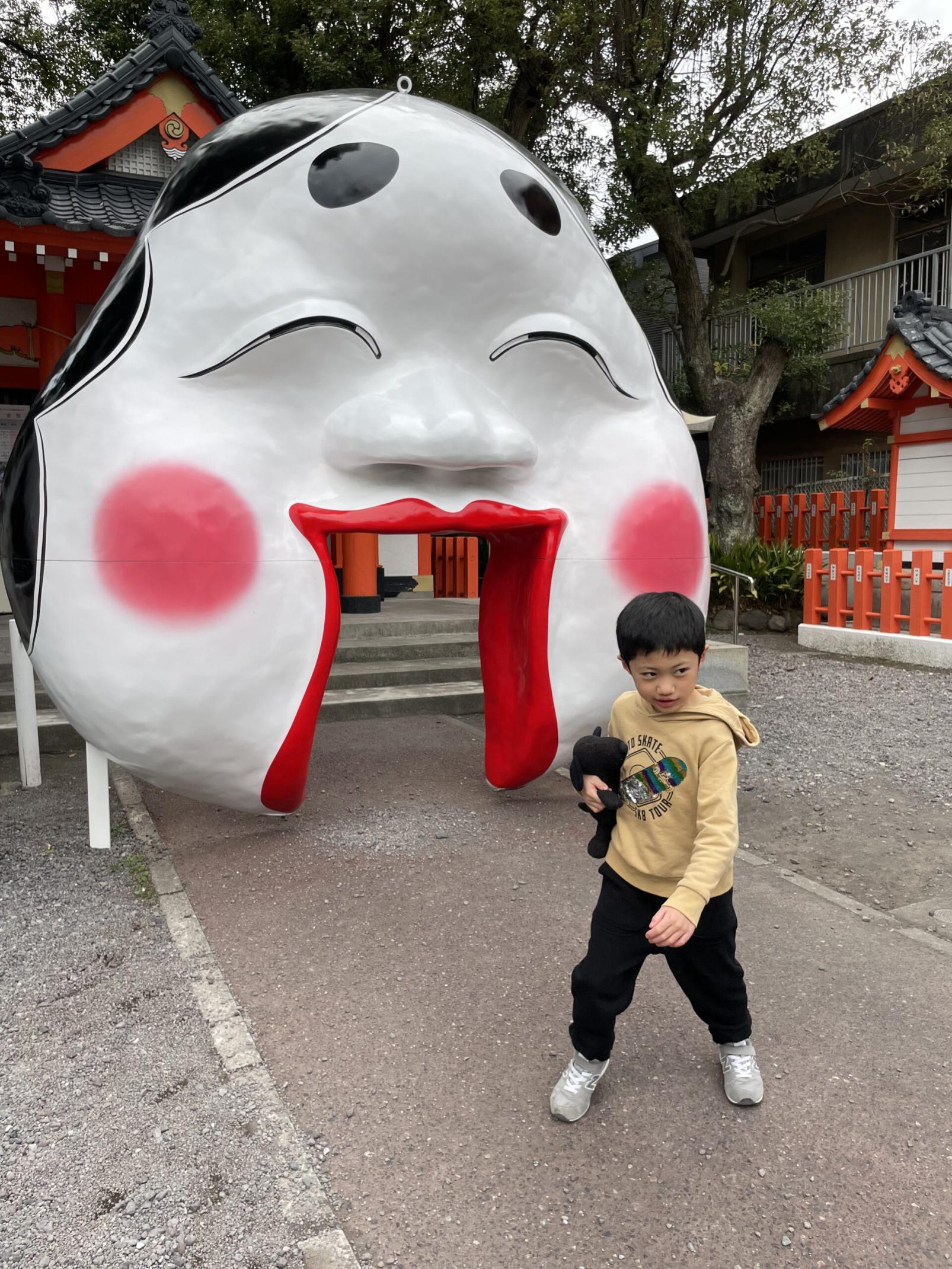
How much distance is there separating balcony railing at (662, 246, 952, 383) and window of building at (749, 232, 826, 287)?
67.3 inches

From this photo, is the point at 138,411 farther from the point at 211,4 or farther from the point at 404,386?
the point at 211,4

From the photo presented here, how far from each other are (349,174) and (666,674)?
221 cm

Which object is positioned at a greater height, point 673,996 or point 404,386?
point 404,386

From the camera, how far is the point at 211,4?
11.0 metres

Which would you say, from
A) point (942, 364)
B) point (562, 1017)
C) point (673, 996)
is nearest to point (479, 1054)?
point (562, 1017)

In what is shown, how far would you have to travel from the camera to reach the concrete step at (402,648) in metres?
6.99

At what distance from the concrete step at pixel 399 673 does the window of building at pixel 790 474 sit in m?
11.0

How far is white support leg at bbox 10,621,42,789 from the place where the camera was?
4688mm

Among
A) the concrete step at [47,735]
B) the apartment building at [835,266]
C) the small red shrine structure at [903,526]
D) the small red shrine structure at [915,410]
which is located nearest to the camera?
the concrete step at [47,735]

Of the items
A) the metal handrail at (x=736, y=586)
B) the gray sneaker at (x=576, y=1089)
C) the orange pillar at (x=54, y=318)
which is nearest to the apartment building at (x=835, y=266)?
the metal handrail at (x=736, y=586)

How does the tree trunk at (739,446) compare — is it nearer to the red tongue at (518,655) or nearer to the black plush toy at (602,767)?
the red tongue at (518,655)

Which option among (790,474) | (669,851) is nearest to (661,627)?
(669,851)

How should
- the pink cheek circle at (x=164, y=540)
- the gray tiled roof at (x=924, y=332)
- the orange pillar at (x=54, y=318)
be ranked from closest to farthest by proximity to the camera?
the pink cheek circle at (x=164, y=540), the orange pillar at (x=54, y=318), the gray tiled roof at (x=924, y=332)

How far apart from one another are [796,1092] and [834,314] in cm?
1299
